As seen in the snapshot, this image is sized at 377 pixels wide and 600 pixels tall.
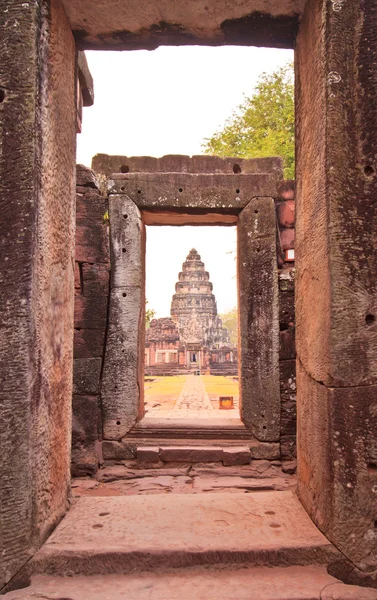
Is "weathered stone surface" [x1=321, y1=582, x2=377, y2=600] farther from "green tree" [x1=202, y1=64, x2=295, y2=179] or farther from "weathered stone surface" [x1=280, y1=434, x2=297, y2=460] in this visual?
"green tree" [x1=202, y1=64, x2=295, y2=179]

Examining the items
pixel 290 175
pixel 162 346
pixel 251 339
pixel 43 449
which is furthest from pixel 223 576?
pixel 162 346

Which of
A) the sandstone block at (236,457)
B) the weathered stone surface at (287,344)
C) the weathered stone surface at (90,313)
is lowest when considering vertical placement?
the sandstone block at (236,457)

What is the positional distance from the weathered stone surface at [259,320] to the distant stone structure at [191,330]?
23846 mm

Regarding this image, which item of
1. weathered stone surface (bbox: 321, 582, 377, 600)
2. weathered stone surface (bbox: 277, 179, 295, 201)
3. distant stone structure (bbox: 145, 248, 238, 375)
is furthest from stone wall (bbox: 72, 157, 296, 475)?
distant stone structure (bbox: 145, 248, 238, 375)

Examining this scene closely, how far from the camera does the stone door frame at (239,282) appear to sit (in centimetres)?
507

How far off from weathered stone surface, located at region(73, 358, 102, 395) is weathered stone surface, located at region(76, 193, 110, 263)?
1111mm

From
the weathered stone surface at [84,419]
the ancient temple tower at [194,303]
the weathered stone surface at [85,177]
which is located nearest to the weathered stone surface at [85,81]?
the weathered stone surface at [85,177]

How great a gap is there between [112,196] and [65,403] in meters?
3.36

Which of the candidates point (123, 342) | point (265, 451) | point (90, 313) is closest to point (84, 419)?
point (123, 342)

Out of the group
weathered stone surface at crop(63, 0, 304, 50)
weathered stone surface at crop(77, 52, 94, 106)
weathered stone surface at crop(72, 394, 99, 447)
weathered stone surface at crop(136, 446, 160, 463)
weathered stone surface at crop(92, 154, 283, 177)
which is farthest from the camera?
weathered stone surface at crop(92, 154, 283, 177)

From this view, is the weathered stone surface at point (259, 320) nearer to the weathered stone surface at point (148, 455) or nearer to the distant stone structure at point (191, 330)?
the weathered stone surface at point (148, 455)

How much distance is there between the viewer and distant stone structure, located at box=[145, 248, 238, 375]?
96.9ft

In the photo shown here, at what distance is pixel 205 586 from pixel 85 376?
3.30m

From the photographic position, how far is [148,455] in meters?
4.91
